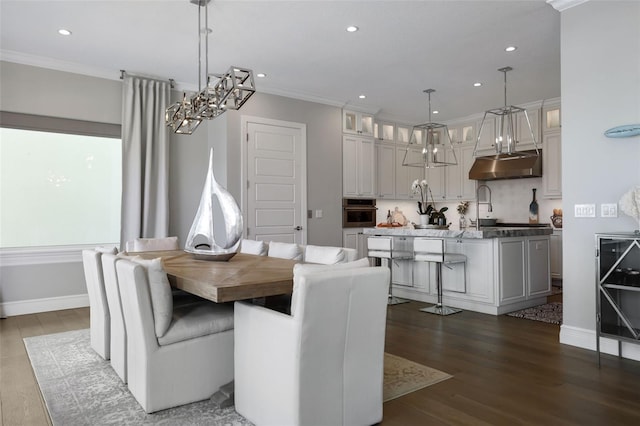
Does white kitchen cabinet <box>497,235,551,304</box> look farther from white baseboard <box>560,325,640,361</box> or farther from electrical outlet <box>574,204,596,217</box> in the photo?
electrical outlet <box>574,204,596,217</box>

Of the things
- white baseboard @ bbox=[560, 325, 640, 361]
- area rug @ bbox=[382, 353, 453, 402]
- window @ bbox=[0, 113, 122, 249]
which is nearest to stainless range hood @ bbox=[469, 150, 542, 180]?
white baseboard @ bbox=[560, 325, 640, 361]

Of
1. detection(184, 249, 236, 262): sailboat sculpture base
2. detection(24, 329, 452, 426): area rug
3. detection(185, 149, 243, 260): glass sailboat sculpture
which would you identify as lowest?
detection(24, 329, 452, 426): area rug

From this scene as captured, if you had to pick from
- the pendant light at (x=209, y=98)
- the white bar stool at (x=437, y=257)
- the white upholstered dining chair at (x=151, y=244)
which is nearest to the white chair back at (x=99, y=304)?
the white upholstered dining chair at (x=151, y=244)

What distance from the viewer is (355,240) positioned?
23.0ft

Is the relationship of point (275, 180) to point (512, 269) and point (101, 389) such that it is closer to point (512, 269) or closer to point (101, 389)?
point (512, 269)

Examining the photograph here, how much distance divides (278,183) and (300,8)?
9.21 feet

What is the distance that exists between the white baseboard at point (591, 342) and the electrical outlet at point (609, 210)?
3.05ft

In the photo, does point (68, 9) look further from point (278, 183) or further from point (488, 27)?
point (488, 27)

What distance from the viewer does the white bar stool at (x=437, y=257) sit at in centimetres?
447

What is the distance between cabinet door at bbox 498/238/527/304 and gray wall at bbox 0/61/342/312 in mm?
2779

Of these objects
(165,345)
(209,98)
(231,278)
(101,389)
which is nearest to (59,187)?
(209,98)

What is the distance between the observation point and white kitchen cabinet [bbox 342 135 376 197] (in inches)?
271

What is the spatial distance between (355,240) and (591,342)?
4.00 metres

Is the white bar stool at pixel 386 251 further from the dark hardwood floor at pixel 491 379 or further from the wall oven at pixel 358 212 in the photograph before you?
the wall oven at pixel 358 212
